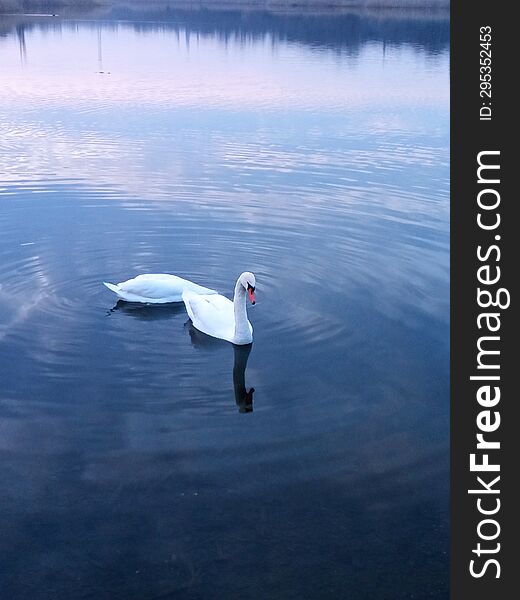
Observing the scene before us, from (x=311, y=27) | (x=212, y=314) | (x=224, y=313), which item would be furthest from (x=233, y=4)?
(x=212, y=314)

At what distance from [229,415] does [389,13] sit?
11082 centimetres

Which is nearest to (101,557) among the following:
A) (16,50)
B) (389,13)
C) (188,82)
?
(188,82)

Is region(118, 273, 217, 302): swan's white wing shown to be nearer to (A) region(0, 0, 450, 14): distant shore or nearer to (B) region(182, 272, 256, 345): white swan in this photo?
(B) region(182, 272, 256, 345): white swan

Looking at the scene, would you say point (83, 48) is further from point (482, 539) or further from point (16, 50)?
point (482, 539)

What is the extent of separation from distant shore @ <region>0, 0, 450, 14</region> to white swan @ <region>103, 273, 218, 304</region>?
3705 inches

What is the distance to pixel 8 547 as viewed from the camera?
822 cm

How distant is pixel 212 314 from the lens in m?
13.6

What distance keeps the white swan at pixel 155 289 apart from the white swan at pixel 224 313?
23 centimetres

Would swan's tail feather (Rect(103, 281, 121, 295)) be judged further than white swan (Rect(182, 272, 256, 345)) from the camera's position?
Yes

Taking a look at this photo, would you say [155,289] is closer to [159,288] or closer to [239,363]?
[159,288]

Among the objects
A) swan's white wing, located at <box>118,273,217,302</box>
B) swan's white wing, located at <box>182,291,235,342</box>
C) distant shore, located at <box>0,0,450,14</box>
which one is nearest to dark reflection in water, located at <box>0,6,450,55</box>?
distant shore, located at <box>0,0,450,14</box>

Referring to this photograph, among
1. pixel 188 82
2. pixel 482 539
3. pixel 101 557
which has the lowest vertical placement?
pixel 101 557

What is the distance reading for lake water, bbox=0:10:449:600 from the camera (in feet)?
27.0

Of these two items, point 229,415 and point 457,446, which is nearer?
point 457,446
